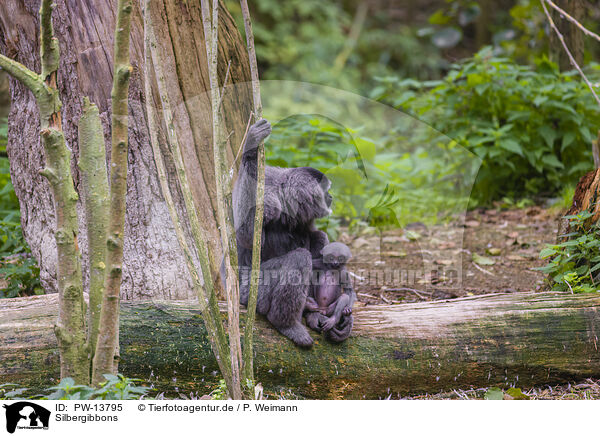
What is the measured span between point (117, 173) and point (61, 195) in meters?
0.27

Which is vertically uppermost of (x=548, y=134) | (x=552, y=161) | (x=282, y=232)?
(x=548, y=134)

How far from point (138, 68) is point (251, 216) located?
0.92 m

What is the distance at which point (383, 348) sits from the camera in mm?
2412

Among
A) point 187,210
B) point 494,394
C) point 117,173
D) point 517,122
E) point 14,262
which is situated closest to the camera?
point 117,173

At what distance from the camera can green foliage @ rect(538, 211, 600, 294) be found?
8.77 ft

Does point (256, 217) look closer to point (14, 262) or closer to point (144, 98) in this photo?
point (144, 98)

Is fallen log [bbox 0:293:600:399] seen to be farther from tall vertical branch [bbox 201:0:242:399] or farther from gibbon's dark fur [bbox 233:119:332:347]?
tall vertical branch [bbox 201:0:242:399]

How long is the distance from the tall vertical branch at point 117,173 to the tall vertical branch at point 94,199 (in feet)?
0.33

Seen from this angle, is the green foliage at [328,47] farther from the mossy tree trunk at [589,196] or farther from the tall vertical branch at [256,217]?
the tall vertical branch at [256,217]

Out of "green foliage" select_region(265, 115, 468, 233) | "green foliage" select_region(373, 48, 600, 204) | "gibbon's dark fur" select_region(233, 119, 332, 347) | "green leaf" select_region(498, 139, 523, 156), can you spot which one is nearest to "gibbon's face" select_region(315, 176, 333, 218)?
"gibbon's dark fur" select_region(233, 119, 332, 347)

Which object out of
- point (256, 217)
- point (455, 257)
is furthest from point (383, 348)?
point (455, 257)

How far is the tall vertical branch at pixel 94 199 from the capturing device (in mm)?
1884
